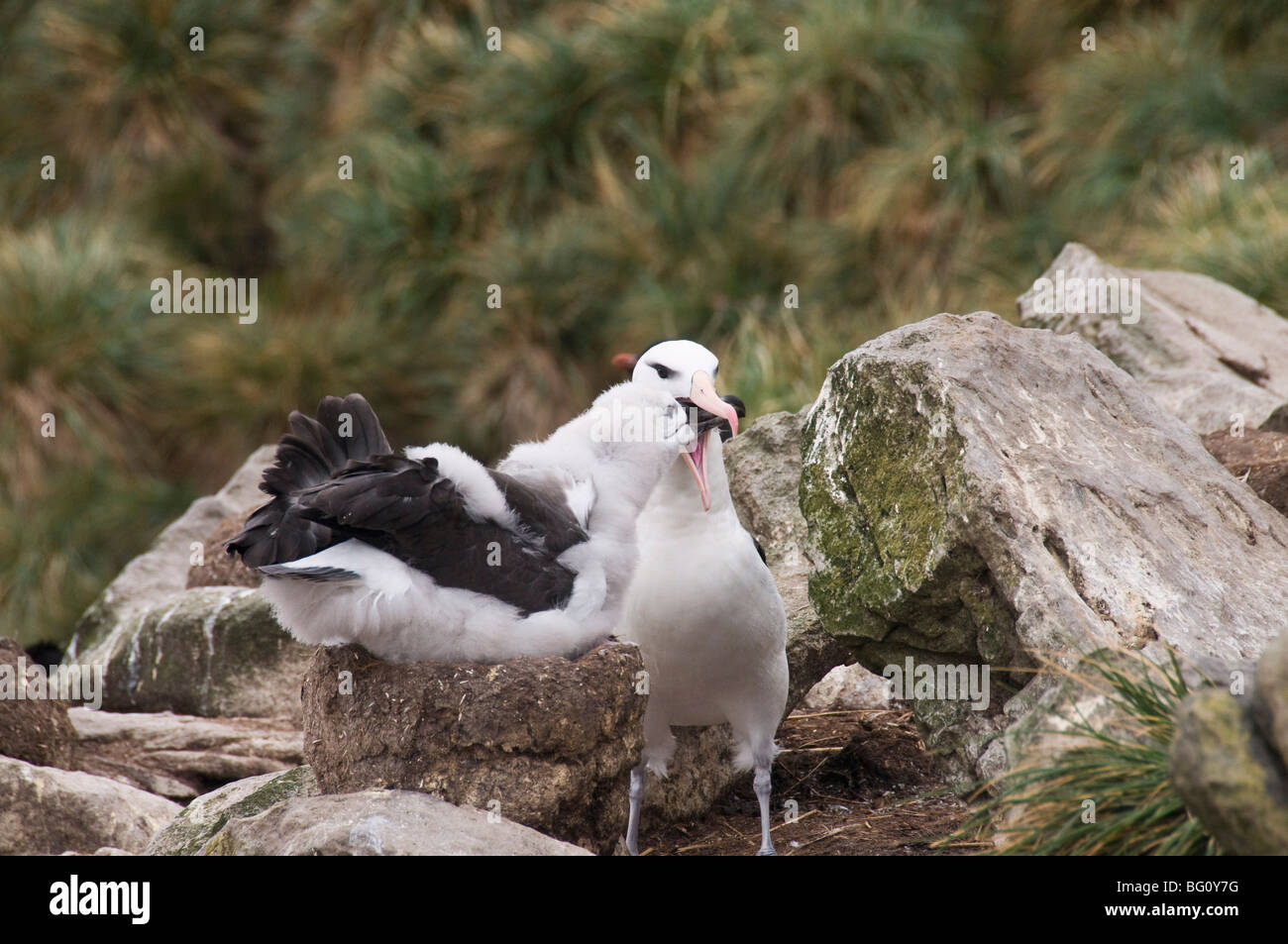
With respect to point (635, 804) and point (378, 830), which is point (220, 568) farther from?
point (378, 830)

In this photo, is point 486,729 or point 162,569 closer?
point 486,729

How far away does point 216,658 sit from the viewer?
22.1 ft

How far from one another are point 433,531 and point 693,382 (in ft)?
3.85

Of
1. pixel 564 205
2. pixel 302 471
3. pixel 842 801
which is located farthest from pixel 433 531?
pixel 564 205

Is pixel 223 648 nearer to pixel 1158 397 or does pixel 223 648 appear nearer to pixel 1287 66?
pixel 1158 397

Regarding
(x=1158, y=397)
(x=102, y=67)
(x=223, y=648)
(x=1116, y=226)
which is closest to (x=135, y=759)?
(x=223, y=648)

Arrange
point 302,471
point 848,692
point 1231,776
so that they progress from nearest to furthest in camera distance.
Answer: point 1231,776 → point 302,471 → point 848,692

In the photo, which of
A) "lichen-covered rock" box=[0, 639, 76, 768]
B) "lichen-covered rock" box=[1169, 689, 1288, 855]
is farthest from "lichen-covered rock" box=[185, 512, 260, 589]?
"lichen-covered rock" box=[1169, 689, 1288, 855]

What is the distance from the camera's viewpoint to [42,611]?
13.3 m

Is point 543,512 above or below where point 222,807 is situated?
above

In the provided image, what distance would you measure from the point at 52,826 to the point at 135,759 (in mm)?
1081
